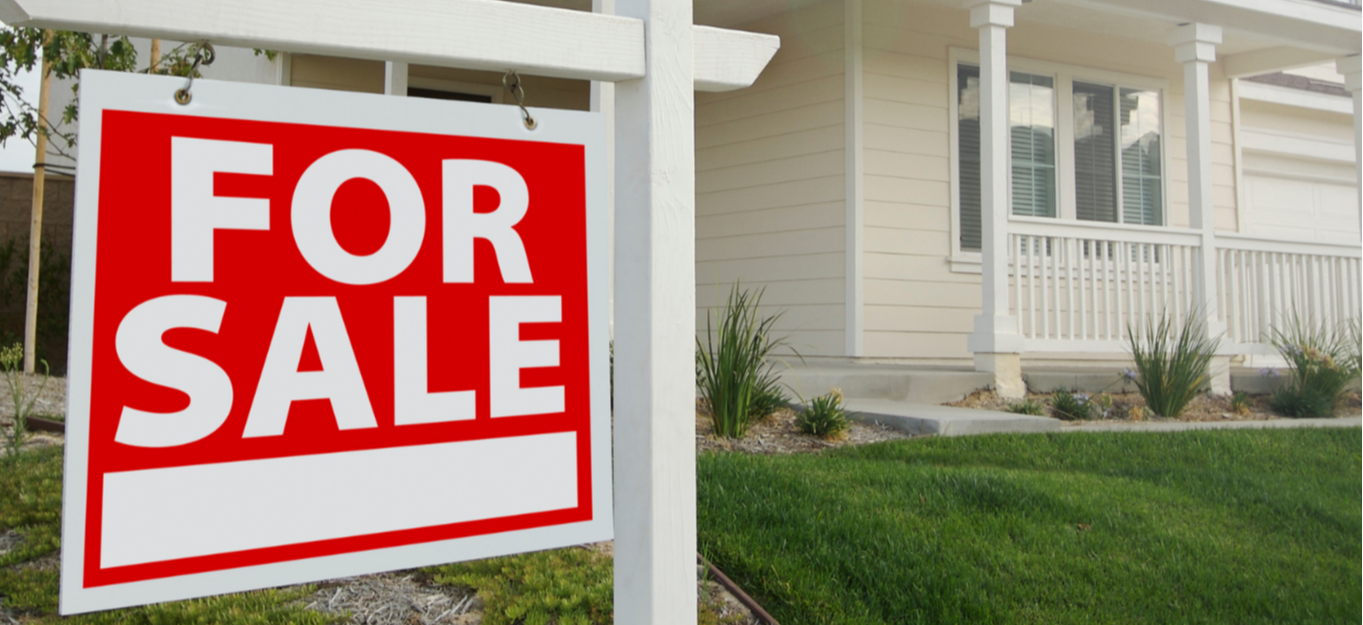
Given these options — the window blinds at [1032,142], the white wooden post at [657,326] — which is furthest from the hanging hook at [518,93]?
the window blinds at [1032,142]

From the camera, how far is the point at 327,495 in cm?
141

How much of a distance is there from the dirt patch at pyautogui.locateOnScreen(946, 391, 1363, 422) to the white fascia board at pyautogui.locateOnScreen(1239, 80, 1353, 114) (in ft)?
13.7

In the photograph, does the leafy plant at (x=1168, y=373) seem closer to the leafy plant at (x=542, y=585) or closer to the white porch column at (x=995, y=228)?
the white porch column at (x=995, y=228)

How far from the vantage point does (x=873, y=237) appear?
25.4ft

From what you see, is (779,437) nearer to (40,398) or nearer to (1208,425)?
(1208,425)

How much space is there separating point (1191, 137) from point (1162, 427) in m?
3.09

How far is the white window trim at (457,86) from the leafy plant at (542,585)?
610cm

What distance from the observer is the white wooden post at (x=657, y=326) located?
1.57 m

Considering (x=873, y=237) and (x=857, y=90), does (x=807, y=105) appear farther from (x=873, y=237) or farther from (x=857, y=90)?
(x=873, y=237)

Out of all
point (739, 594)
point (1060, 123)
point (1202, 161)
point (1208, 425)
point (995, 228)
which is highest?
point (1060, 123)

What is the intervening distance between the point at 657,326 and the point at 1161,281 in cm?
682

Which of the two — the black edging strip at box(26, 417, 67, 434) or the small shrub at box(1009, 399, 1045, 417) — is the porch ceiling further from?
the black edging strip at box(26, 417, 67, 434)

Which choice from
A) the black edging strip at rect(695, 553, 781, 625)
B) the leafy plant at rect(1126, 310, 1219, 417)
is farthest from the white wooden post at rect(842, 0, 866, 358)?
the black edging strip at rect(695, 553, 781, 625)

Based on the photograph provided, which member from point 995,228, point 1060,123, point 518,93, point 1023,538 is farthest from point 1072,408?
point 518,93
